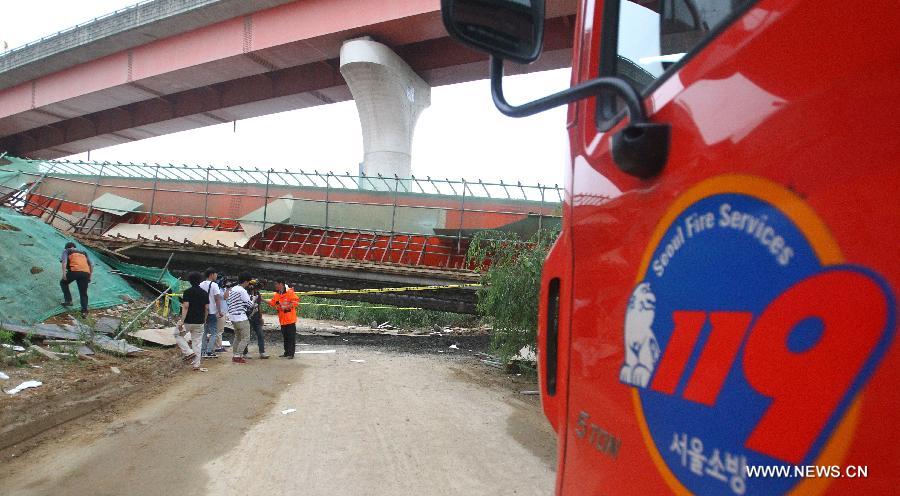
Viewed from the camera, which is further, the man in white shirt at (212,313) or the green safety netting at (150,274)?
the green safety netting at (150,274)

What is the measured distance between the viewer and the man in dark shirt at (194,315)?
28.2 feet

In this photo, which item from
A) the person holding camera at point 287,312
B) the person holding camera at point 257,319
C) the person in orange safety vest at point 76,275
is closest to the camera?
the person in orange safety vest at point 76,275

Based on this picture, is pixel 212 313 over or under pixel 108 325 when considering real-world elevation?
over

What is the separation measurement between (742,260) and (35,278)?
11.1m

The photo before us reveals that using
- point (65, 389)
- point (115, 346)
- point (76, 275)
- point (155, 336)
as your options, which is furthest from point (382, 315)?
point (65, 389)

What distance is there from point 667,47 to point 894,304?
3.36ft

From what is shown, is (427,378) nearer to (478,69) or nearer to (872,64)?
(872,64)

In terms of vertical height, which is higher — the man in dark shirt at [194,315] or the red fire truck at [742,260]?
the red fire truck at [742,260]

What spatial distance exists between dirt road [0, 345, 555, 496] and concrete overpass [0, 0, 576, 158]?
1228 cm

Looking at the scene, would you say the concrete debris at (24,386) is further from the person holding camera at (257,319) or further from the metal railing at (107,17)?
the metal railing at (107,17)

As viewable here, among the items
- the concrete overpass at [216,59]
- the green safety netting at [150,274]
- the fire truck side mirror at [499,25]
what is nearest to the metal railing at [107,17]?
the concrete overpass at [216,59]

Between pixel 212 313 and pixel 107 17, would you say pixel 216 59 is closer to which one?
pixel 107 17

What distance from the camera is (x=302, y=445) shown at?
15.4 ft

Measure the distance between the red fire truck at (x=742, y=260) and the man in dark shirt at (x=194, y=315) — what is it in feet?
26.8
